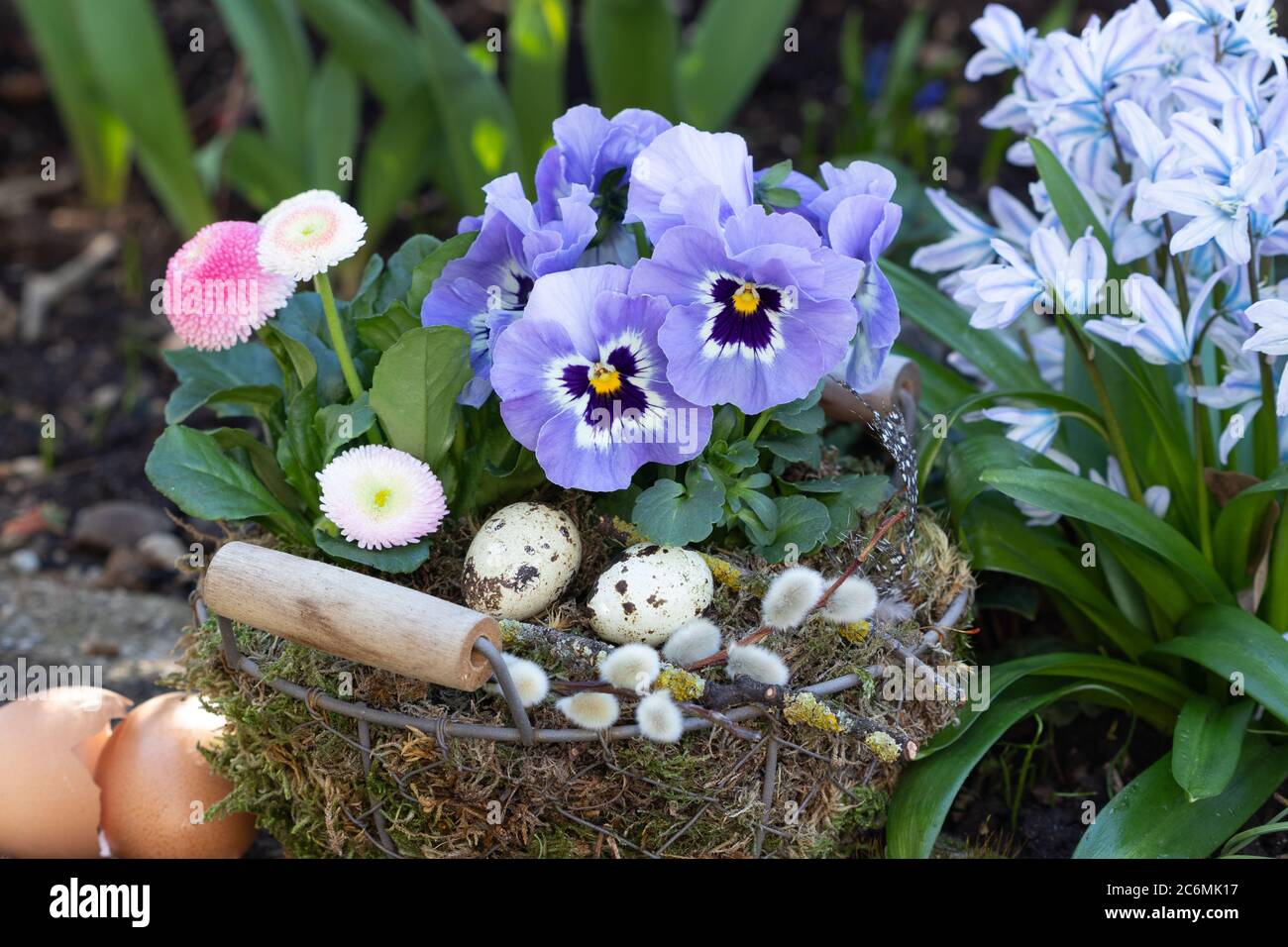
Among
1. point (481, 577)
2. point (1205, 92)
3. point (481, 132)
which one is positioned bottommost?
point (481, 577)

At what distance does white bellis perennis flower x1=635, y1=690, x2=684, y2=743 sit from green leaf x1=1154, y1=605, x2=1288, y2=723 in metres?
0.59

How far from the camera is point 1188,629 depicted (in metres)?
1.55

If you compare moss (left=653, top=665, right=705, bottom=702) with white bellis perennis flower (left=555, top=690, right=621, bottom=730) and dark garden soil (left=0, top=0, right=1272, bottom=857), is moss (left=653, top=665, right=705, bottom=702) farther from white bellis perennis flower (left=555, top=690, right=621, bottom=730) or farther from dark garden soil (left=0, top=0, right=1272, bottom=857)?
dark garden soil (left=0, top=0, right=1272, bottom=857)

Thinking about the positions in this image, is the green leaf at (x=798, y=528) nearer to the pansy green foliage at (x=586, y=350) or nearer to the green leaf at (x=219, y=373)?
the pansy green foliage at (x=586, y=350)

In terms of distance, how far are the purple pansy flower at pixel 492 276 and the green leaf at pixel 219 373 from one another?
0.79ft

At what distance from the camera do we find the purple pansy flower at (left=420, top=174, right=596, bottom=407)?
136cm

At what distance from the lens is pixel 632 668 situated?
4.05 ft

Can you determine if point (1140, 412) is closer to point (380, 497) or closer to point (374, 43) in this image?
point (380, 497)

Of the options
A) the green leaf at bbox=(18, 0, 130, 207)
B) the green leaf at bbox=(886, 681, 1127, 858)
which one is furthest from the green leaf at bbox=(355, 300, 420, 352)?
the green leaf at bbox=(18, 0, 130, 207)

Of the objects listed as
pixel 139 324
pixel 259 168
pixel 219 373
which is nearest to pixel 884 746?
pixel 219 373

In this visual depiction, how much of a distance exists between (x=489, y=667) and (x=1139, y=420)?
0.94 m

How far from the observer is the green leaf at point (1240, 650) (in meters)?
1.36
